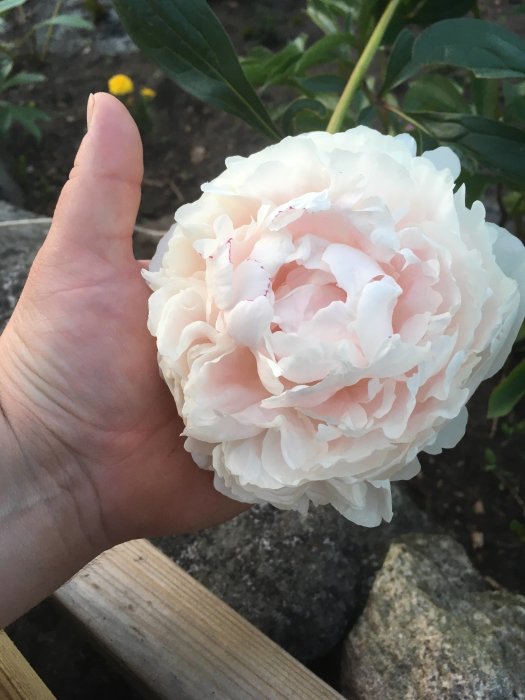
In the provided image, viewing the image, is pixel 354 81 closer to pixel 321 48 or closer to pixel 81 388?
pixel 321 48

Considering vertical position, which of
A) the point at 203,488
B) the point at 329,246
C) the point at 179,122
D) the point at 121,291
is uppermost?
the point at 329,246

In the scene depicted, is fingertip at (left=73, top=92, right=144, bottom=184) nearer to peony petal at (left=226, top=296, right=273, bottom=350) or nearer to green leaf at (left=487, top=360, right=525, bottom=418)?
peony petal at (left=226, top=296, right=273, bottom=350)

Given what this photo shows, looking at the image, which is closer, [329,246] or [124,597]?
[329,246]

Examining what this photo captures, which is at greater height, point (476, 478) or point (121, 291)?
point (121, 291)

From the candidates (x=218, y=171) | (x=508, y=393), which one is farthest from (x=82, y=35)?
(x=508, y=393)

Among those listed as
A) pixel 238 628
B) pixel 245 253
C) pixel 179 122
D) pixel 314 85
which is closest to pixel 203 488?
pixel 238 628

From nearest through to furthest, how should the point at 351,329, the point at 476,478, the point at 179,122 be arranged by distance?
the point at 351,329
the point at 476,478
the point at 179,122

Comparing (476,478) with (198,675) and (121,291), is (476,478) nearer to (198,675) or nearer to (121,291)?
(198,675)
